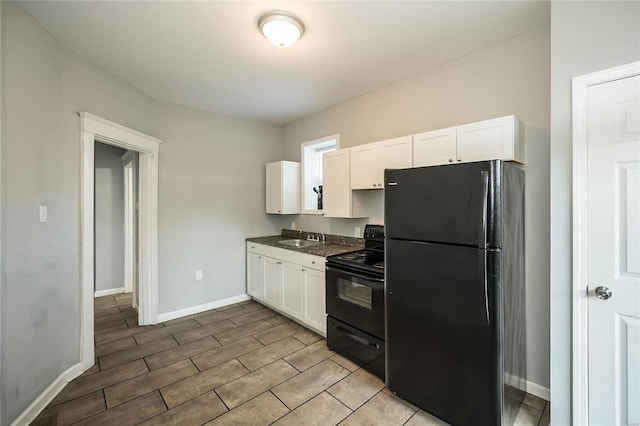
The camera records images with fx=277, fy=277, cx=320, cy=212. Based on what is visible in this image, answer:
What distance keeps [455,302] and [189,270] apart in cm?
325

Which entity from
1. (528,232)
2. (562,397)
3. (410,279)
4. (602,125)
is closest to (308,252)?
(410,279)

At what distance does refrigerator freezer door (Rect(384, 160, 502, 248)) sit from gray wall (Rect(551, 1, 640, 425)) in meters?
0.41

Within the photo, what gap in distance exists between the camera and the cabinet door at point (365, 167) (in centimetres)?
276

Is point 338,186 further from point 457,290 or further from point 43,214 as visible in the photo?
point 43,214

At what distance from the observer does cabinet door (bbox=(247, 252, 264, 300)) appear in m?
3.87

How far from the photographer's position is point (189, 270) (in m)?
3.69

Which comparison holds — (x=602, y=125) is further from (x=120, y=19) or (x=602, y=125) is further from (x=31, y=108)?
(x=31, y=108)

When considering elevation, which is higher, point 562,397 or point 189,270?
point 189,270

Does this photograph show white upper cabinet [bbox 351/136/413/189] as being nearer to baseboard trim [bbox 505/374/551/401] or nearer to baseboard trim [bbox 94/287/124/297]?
baseboard trim [bbox 505/374/551/401]

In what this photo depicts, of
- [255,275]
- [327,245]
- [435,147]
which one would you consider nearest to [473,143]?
[435,147]

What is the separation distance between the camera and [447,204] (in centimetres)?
175

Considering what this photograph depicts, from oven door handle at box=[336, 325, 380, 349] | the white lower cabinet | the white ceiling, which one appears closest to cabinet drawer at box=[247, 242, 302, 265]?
the white lower cabinet

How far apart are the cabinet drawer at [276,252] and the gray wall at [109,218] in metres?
2.40

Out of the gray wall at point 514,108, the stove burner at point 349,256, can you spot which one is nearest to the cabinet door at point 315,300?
the stove burner at point 349,256
